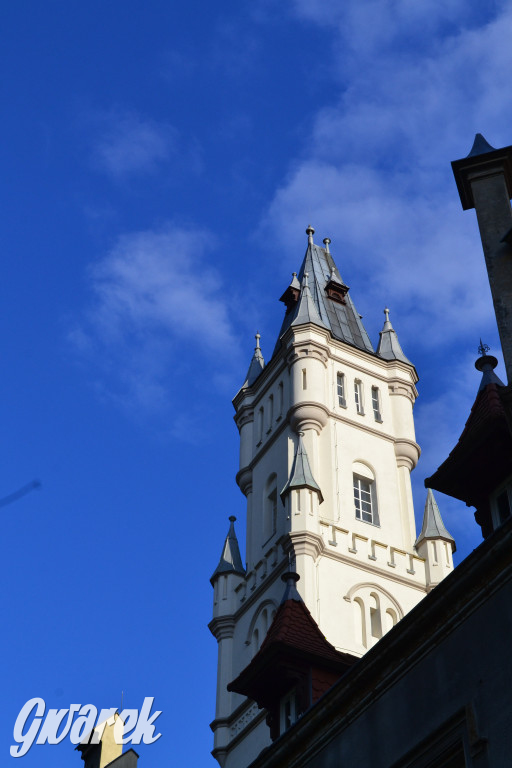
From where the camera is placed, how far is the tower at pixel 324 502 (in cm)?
4128

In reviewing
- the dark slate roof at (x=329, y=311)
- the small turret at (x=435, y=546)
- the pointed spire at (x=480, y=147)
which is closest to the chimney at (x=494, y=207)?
the pointed spire at (x=480, y=147)

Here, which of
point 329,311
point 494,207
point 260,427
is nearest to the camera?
point 494,207

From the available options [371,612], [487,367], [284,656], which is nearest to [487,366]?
[487,367]

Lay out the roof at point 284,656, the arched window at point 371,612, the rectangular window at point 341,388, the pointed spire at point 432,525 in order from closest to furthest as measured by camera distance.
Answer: the roof at point 284,656 < the arched window at point 371,612 < the pointed spire at point 432,525 < the rectangular window at point 341,388

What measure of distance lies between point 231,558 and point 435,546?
27.4 feet

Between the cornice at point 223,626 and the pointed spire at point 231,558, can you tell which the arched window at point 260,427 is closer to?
the pointed spire at point 231,558

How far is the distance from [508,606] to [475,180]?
26.8 feet

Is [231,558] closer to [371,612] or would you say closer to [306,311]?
[371,612]

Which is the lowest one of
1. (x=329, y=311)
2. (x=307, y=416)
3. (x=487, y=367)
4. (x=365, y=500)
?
(x=487, y=367)

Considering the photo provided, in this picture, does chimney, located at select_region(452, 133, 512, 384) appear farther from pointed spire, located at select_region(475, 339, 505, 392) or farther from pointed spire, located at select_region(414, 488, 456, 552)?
pointed spire, located at select_region(414, 488, 456, 552)

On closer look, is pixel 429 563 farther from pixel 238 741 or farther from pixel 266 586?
pixel 238 741

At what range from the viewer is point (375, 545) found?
4366cm

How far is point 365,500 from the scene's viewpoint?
46.2 meters

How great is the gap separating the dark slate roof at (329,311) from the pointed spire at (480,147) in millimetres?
30922
